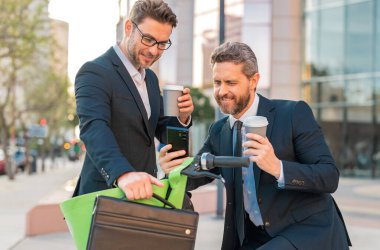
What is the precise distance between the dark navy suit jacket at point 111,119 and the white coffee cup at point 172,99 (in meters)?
0.12

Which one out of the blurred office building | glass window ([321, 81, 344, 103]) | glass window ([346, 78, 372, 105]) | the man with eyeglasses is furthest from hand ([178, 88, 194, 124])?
glass window ([321, 81, 344, 103])

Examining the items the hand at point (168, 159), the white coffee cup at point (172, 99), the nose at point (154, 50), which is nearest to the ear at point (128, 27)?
the nose at point (154, 50)

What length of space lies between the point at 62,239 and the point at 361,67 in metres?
20.4

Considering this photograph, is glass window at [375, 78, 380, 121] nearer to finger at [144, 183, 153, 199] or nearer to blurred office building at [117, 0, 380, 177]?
blurred office building at [117, 0, 380, 177]

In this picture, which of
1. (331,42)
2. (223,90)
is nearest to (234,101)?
(223,90)

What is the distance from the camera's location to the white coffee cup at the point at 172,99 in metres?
2.73

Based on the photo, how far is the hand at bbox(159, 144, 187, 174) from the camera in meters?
2.73

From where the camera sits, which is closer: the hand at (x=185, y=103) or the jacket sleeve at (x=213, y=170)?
the hand at (x=185, y=103)

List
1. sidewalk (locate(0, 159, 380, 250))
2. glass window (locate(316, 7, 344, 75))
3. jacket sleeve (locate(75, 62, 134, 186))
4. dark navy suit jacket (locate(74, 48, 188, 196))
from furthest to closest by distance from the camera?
glass window (locate(316, 7, 344, 75)) < sidewalk (locate(0, 159, 380, 250)) < dark navy suit jacket (locate(74, 48, 188, 196)) < jacket sleeve (locate(75, 62, 134, 186))

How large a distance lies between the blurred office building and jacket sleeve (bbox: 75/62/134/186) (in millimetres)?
20187

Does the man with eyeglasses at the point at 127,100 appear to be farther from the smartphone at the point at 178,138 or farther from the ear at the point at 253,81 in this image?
the ear at the point at 253,81

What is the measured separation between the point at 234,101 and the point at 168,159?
0.39 m

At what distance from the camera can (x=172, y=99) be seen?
274 centimetres

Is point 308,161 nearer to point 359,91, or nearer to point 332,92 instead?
point 359,91
